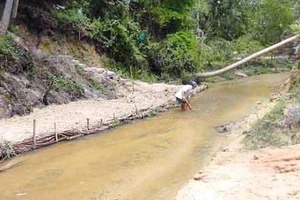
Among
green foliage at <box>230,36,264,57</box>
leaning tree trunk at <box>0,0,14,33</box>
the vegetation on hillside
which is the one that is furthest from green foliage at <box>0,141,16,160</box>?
green foliage at <box>230,36,264,57</box>

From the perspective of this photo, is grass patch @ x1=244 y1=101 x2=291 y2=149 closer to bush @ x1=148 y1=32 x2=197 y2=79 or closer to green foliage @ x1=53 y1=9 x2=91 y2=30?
green foliage @ x1=53 y1=9 x2=91 y2=30

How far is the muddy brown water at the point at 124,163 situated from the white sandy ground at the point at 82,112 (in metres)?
0.92

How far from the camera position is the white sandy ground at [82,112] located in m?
15.8

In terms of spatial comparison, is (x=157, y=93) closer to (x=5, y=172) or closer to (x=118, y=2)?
(x=118, y=2)

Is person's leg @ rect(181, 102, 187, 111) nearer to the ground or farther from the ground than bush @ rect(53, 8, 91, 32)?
nearer to the ground

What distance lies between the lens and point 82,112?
1928cm

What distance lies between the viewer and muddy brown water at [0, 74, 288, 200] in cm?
1115

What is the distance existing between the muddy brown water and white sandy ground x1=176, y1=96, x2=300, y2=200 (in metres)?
0.98

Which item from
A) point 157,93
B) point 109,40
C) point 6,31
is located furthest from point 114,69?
point 6,31

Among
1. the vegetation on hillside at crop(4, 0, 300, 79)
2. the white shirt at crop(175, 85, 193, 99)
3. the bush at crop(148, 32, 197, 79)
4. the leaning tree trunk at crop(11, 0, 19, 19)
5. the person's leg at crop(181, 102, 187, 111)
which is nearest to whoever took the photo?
the leaning tree trunk at crop(11, 0, 19, 19)

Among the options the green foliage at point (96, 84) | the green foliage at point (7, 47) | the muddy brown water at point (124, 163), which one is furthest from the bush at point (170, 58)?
the green foliage at point (7, 47)

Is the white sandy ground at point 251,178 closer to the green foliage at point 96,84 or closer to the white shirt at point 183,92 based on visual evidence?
the white shirt at point 183,92

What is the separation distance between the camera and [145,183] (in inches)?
457

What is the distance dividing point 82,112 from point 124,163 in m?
6.21
